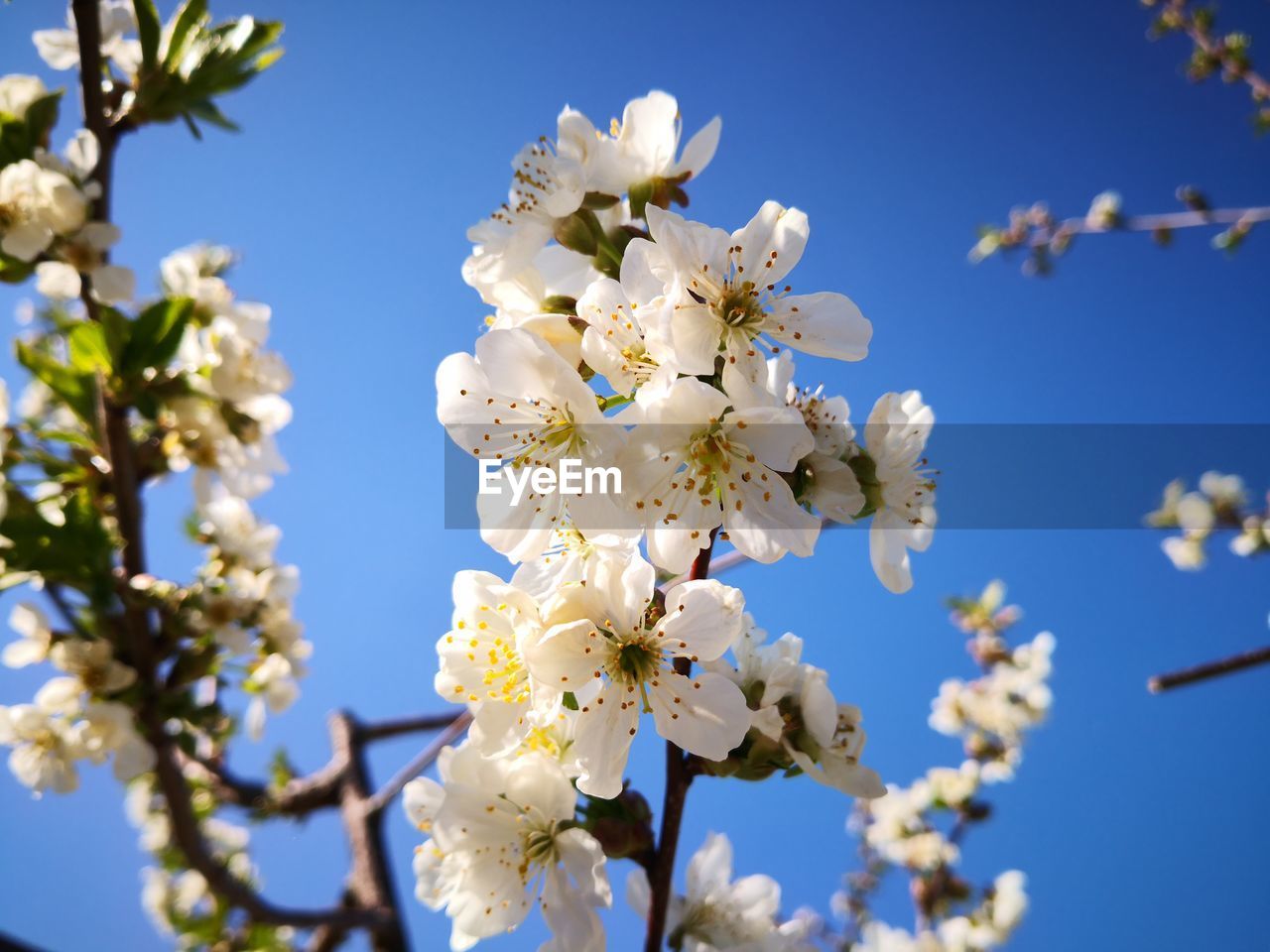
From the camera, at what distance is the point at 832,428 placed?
1.18 metres

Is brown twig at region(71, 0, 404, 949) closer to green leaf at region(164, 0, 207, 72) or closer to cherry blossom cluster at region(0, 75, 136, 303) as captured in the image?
cherry blossom cluster at region(0, 75, 136, 303)

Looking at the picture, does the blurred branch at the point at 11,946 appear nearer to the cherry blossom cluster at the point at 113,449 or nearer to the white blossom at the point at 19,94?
the cherry blossom cluster at the point at 113,449

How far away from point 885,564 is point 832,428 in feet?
0.83

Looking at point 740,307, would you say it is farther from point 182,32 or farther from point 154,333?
point 182,32

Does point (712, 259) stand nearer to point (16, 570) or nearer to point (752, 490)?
point (752, 490)

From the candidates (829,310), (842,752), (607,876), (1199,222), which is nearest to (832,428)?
(829,310)

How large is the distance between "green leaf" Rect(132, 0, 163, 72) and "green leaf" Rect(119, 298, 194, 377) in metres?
0.60

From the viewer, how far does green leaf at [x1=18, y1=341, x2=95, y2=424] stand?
80.4 inches

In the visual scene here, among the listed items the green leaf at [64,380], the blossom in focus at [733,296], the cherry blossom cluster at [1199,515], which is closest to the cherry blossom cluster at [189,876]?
the green leaf at [64,380]

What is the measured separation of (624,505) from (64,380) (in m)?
1.82

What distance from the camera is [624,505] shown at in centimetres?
104

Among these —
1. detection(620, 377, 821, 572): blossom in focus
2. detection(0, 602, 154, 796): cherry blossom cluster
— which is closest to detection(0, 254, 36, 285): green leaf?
detection(0, 602, 154, 796): cherry blossom cluster

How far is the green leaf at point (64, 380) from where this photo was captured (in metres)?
2.04

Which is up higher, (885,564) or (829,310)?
(829,310)
